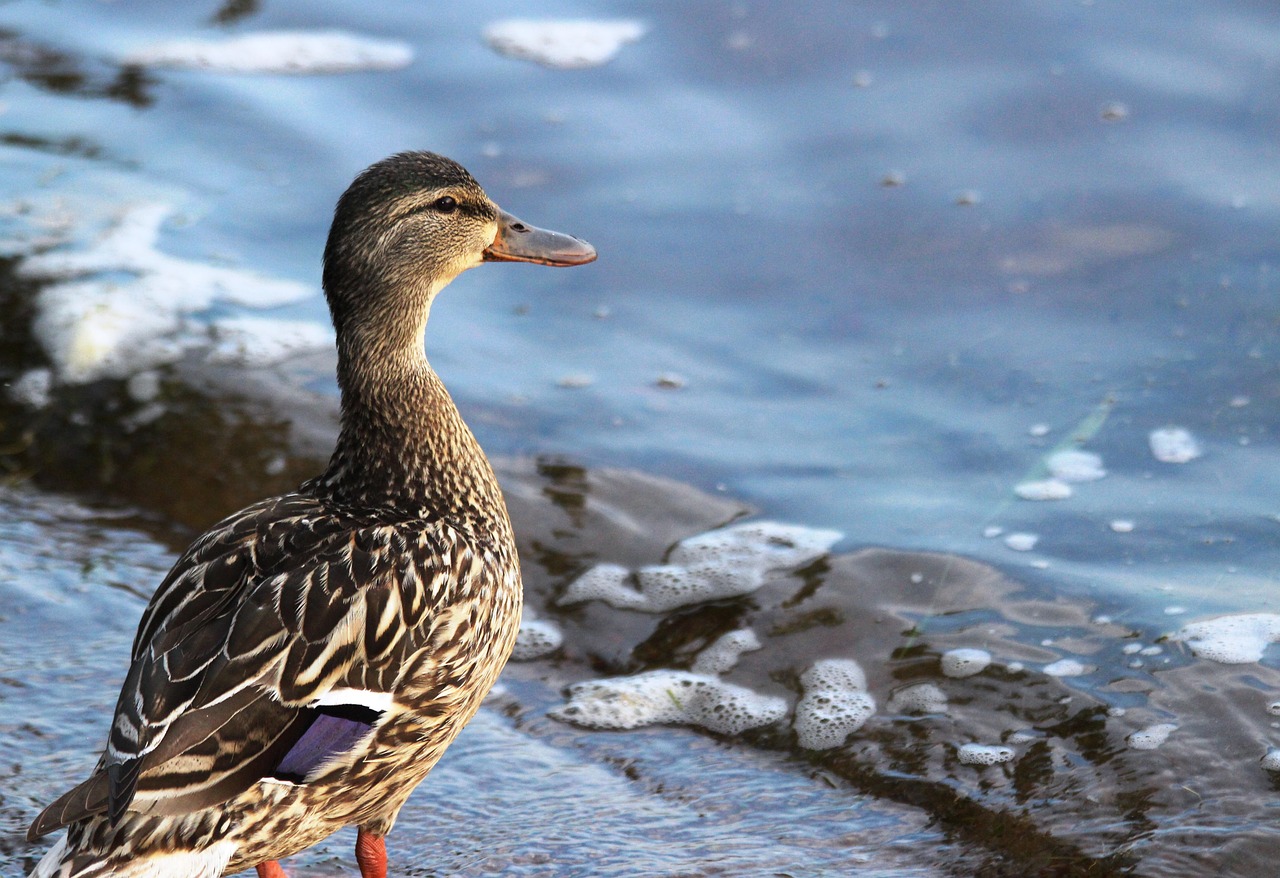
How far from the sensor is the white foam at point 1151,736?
14.5 feet

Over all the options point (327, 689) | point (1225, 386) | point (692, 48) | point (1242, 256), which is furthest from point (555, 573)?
point (692, 48)

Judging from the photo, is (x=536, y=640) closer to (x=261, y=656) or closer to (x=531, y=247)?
(x=531, y=247)

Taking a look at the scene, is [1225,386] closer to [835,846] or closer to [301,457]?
[835,846]

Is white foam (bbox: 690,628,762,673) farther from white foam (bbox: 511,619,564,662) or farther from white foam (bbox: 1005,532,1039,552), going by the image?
white foam (bbox: 1005,532,1039,552)

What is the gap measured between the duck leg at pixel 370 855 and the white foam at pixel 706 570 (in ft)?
5.01

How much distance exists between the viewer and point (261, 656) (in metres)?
3.52

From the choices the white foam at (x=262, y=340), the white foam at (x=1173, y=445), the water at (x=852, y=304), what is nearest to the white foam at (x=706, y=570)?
the water at (x=852, y=304)

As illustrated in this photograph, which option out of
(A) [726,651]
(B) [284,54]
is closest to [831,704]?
(A) [726,651]

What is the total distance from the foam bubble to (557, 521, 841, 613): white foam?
73 centimetres

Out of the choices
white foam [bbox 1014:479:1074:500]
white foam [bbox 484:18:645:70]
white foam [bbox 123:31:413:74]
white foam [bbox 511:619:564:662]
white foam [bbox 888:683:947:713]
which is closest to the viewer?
white foam [bbox 888:683:947:713]

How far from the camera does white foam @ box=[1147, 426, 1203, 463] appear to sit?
5.70m

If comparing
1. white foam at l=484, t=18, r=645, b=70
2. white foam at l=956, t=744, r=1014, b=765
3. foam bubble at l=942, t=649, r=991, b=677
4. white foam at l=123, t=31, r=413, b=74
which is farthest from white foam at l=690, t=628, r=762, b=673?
white foam at l=123, t=31, r=413, b=74

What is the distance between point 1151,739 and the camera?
175 inches

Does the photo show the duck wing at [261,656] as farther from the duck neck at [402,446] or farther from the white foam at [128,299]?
the white foam at [128,299]
